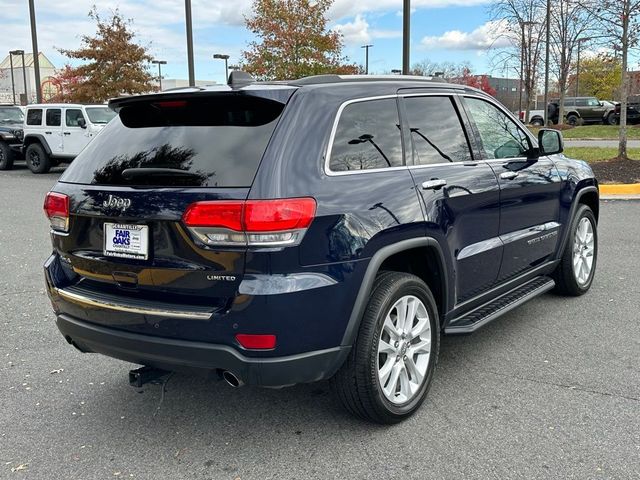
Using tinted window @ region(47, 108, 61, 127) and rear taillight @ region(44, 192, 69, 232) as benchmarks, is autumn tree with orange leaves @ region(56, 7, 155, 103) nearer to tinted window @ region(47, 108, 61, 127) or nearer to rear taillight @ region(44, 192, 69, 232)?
tinted window @ region(47, 108, 61, 127)

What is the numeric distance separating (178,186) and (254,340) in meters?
0.80

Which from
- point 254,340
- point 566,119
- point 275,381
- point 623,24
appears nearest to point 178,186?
point 254,340

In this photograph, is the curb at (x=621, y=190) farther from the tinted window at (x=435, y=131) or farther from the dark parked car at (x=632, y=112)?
the dark parked car at (x=632, y=112)

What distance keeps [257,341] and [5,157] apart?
18.6 metres

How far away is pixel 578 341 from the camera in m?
4.47

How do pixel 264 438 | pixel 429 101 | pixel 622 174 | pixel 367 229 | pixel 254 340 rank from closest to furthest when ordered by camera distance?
1. pixel 254 340
2. pixel 367 229
3. pixel 264 438
4. pixel 429 101
5. pixel 622 174

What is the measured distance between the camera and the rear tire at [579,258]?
5.29 meters

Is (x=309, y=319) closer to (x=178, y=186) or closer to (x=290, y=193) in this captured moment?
(x=290, y=193)

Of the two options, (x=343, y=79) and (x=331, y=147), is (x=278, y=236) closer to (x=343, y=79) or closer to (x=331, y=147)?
(x=331, y=147)

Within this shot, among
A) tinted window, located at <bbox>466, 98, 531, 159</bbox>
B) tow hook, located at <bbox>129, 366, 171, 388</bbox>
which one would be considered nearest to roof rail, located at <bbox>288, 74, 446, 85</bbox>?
tinted window, located at <bbox>466, 98, 531, 159</bbox>

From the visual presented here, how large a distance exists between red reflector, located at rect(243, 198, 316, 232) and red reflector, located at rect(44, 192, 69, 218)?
1172 mm

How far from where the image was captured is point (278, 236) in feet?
9.00

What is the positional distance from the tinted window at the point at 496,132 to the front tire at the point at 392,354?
1.38 metres

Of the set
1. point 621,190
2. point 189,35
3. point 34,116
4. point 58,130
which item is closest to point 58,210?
point 621,190
